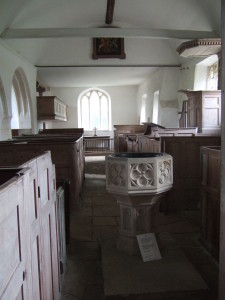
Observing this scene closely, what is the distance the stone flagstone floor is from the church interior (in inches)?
0.6

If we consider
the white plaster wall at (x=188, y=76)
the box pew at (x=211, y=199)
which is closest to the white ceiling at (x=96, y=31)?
the white plaster wall at (x=188, y=76)

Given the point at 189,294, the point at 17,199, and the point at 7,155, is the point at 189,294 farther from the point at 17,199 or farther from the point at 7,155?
the point at 7,155

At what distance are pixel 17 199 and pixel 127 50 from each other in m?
9.67

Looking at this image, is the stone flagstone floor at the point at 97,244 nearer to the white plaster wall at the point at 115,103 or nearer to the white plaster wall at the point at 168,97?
the white plaster wall at the point at 168,97

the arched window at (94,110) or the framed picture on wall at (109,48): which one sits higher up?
the framed picture on wall at (109,48)

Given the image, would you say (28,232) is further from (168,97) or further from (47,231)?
(168,97)

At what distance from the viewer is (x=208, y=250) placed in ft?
9.73

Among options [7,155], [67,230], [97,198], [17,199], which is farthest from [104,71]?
[17,199]

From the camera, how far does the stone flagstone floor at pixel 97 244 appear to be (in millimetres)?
2422

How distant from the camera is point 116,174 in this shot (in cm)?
263

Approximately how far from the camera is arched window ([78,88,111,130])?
1502 cm

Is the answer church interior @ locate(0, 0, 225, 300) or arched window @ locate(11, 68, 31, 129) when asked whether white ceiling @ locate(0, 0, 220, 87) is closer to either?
church interior @ locate(0, 0, 225, 300)

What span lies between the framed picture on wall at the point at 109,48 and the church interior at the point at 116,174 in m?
0.03

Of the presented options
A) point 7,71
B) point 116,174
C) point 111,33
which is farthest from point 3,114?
point 116,174
